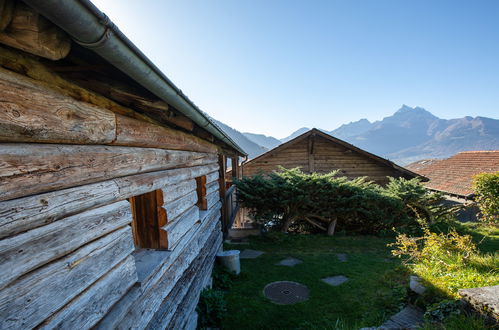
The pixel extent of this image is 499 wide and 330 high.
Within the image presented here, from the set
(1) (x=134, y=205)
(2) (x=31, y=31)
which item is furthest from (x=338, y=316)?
(2) (x=31, y=31)

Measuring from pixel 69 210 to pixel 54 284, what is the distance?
0.39m

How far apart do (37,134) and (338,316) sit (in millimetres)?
4514

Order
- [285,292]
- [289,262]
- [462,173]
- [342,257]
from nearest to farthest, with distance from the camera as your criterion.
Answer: [285,292] → [289,262] → [342,257] → [462,173]

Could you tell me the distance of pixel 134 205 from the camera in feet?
9.47

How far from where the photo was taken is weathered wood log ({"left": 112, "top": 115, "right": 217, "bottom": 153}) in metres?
1.99

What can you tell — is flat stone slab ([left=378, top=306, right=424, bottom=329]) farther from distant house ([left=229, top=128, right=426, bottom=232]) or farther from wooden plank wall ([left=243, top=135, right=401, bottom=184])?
wooden plank wall ([left=243, top=135, right=401, bottom=184])

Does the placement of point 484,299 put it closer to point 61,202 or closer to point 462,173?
point 61,202

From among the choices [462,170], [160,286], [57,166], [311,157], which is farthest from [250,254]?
[462,170]

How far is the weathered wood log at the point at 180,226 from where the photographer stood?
107 inches

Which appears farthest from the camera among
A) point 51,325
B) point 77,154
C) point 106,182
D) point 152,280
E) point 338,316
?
point 338,316

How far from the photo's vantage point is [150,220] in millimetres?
2779

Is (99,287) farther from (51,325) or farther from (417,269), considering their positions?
(417,269)

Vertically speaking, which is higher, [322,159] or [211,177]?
[322,159]

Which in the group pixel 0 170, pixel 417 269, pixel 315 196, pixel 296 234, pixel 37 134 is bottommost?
pixel 296 234
